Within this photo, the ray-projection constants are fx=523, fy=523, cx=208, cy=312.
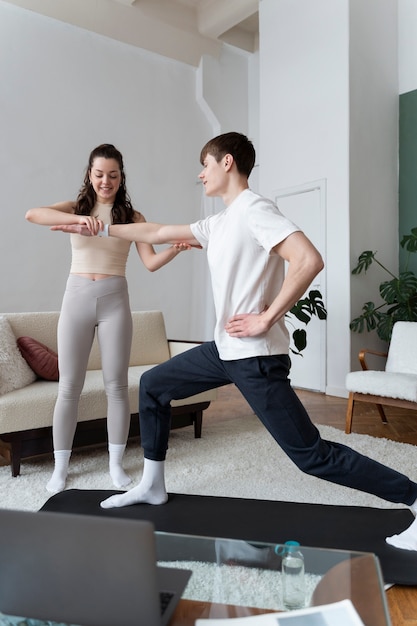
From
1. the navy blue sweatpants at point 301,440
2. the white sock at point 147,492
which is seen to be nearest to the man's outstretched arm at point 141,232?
the navy blue sweatpants at point 301,440

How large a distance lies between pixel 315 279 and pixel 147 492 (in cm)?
386

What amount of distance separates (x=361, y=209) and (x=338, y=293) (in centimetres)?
88

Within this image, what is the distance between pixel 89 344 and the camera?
8.44 ft

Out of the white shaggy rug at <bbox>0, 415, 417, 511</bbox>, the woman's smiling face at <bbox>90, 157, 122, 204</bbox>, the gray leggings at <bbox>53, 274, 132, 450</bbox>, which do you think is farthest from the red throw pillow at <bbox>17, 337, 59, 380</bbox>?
the woman's smiling face at <bbox>90, 157, 122, 204</bbox>

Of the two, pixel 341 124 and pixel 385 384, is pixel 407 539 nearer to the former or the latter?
pixel 385 384

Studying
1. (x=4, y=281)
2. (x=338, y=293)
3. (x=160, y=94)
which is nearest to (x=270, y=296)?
(x=338, y=293)

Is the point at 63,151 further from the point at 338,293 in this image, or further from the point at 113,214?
the point at 113,214

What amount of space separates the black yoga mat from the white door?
3268 millimetres

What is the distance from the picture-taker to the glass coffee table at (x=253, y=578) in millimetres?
933

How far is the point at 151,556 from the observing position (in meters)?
0.87

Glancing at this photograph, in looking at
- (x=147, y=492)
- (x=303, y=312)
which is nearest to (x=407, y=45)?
(x=303, y=312)

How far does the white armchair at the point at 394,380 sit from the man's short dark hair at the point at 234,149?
2.12 metres

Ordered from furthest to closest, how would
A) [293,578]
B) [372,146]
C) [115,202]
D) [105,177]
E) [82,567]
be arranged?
[372,146], [115,202], [105,177], [293,578], [82,567]

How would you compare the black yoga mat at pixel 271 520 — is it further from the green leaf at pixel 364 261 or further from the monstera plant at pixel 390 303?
the green leaf at pixel 364 261
